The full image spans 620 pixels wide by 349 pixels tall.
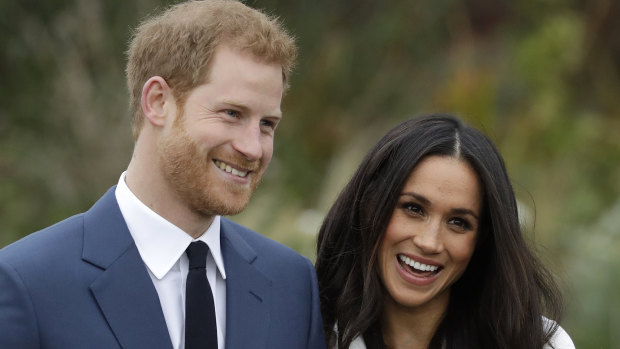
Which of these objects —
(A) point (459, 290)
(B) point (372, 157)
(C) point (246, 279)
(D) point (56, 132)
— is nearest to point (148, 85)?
(C) point (246, 279)

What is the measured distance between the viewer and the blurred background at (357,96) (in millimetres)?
9727

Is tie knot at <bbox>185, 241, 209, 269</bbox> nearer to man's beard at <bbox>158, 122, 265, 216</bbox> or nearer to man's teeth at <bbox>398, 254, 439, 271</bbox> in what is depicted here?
man's beard at <bbox>158, 122, 265, 216</bbox>

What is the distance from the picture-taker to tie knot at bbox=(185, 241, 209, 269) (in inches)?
119

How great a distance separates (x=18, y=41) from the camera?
37.5 ft

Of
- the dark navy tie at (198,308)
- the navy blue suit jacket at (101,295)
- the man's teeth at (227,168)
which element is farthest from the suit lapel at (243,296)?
the man's teeth at (227,168)

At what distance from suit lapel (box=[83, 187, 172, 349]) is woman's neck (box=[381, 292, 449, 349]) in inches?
50.1

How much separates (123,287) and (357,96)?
982 centimetres

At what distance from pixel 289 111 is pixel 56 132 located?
2.91 metres

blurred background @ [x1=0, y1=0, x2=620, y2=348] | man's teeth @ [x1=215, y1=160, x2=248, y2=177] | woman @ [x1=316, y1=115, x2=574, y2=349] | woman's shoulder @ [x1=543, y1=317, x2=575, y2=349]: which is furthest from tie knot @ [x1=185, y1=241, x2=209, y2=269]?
blurred background @ [x1=0, y1=0, x2=620, y2=348]

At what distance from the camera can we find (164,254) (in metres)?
3.00

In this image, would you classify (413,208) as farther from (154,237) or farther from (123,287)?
(123,287)

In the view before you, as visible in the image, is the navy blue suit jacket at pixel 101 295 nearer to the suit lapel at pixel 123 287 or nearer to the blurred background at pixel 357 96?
the suit lapel at pixel 123 287

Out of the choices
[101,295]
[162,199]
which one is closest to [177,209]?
[162,199]

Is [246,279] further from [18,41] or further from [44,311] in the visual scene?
[18,41]
